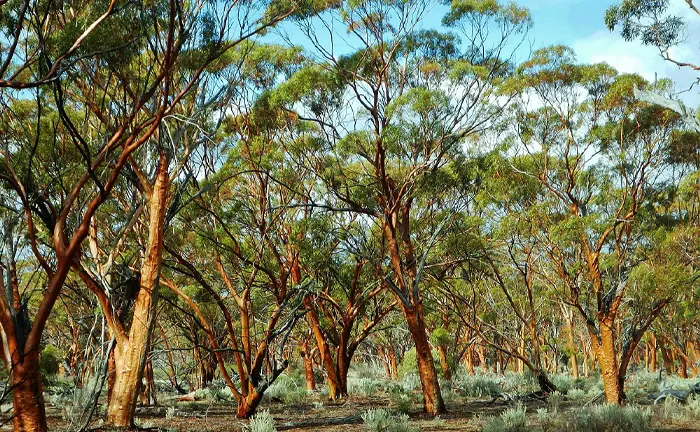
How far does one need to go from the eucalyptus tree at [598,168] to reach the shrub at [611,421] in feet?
16.2

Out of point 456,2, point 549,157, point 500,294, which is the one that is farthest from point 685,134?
point 500,294

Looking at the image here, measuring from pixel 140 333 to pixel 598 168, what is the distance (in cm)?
1431

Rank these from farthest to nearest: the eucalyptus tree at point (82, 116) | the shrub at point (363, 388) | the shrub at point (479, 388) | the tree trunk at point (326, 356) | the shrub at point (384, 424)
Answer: the shrub at point (363, 388), the shrub at point (479, 388), the tree trunk at point (326, 356), the shrub at point (384, 424), the eucalyptus tree at point (82, 116)

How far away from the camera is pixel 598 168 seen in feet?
62.9

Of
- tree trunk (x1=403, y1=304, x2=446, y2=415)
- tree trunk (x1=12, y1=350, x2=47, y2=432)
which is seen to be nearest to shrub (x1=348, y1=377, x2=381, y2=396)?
tree trunk (x1=403, y1=304, x2=446, y2=415)

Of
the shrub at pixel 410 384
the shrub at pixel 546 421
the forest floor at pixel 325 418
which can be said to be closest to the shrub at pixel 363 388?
the shrub at pixel 410 384

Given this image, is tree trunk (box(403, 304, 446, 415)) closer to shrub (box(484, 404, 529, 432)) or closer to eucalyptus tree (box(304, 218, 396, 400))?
shrub (box(484, 404, 529, 432))

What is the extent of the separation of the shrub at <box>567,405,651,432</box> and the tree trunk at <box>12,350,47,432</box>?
8853 millimetres

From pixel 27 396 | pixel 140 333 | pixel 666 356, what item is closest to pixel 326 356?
pixel 140 333

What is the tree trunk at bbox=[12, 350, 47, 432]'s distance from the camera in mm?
7551

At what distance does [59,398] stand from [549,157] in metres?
17.9

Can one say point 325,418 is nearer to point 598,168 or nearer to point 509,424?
point 509,424

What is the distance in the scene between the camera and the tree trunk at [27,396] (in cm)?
755

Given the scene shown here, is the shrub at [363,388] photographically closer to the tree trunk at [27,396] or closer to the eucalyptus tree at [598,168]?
the eucalyptus tree at [598,168]
